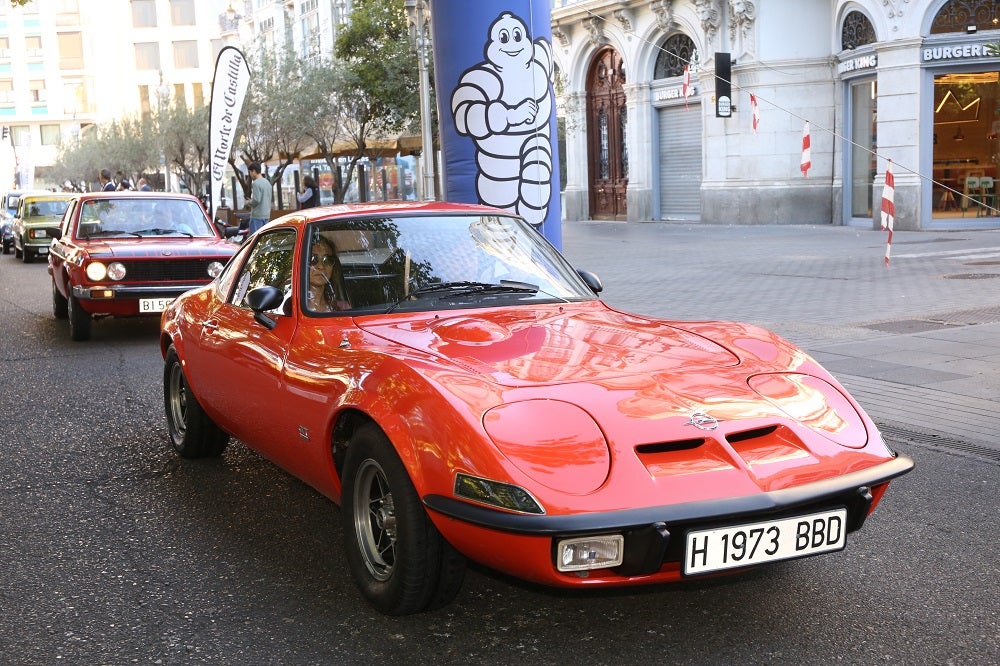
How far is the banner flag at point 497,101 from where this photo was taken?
10023 millimetres

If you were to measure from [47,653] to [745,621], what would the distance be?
222 centimetres

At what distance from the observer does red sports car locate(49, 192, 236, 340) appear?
35.5ft

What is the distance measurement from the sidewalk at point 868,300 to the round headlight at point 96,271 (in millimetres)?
5397

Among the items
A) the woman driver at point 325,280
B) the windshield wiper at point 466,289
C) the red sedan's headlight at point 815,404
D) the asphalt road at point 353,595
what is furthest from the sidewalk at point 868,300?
the woman driver at point 325,280

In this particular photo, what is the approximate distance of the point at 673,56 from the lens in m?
31.1

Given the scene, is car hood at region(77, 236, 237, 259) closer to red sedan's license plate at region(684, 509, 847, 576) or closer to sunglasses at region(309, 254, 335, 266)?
sunglasses at region(309, 254, 335, 266)

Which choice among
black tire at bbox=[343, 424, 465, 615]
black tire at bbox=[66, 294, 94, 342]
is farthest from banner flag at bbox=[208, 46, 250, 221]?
black tire at bbox=[343, 424, 465, 615]

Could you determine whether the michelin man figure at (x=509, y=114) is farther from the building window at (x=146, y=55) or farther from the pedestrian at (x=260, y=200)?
the building window at (x=146, y=55)

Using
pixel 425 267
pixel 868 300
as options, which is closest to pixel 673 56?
pixel 868 300

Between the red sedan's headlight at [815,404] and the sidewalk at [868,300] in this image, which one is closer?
the red sedan's headlight at [815,404]

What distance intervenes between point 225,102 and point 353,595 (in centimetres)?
1697

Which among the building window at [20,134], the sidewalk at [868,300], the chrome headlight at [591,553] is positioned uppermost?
the building window at [20,134]

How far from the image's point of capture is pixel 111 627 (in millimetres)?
3682

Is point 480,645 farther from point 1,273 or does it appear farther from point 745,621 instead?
point 1,273
